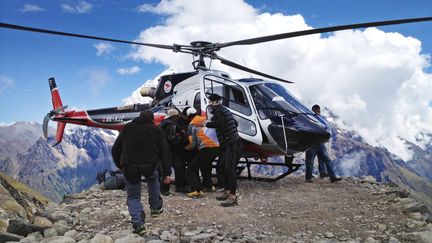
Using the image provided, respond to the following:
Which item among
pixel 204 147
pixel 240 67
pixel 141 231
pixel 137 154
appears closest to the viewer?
pixel 141 231

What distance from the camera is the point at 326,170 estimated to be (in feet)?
44.7

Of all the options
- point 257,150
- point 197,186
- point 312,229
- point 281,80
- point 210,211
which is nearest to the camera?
point 312,229

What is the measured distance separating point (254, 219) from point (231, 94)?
4601mm

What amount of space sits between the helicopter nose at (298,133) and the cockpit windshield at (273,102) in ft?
0.94

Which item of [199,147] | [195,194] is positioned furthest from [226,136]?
[195,194]

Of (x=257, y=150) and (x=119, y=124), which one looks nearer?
(x=257, y=150)

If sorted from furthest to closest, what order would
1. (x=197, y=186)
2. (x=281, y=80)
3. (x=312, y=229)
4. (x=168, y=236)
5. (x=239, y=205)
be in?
(x=281, y=80) → (x=197, y=186) → (x=239, y=205) → (x=312, y=229) → (x=168, y=236)

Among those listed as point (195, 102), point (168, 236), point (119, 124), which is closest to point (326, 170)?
point (195, 102)

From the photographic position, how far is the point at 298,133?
10914mm

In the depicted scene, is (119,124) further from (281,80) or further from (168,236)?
(168,236)

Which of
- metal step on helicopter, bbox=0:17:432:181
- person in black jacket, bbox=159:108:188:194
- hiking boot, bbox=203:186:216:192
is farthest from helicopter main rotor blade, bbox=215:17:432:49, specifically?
hiking boot, bbox=203:186:216:192

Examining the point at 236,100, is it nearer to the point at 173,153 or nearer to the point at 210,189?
the point at 173,153

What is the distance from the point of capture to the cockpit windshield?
1132 cm

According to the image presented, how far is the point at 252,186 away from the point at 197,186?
102 inches
